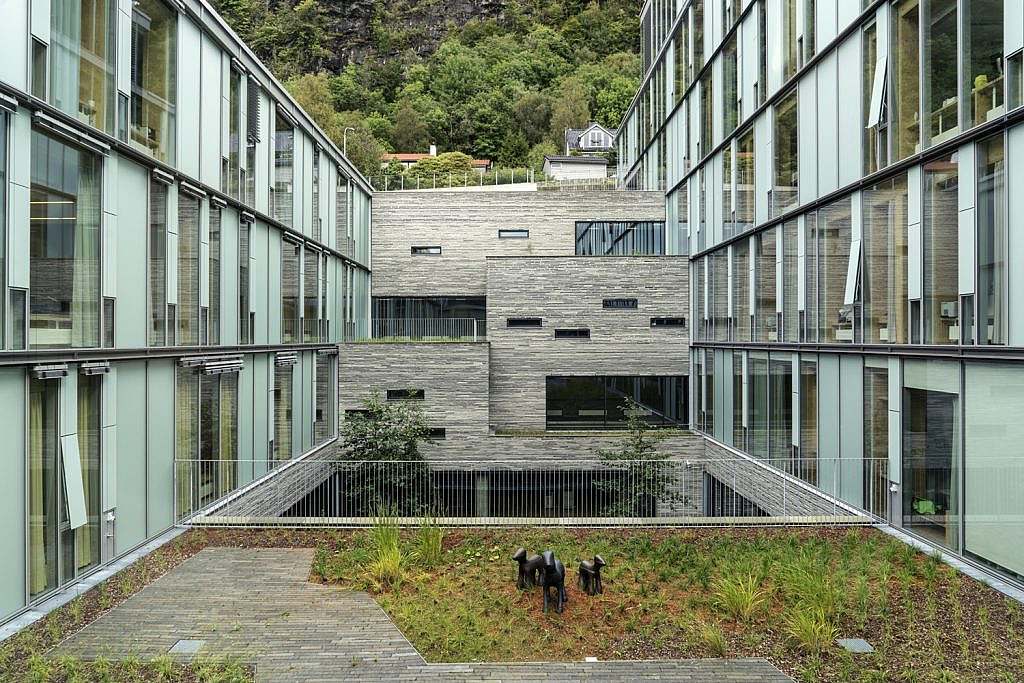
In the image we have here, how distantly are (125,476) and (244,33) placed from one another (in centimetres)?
7411

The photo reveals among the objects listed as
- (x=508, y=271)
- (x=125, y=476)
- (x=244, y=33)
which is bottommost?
(x=125, y=476)

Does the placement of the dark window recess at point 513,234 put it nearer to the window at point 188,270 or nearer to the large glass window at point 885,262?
the window at point 188,270

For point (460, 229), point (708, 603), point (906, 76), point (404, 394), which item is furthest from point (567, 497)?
point (460, 229)

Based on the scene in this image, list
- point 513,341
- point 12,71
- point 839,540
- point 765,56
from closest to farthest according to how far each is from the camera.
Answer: point 12,71 < point 839,540 < point 765,56 < point 513,341

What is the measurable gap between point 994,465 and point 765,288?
25.3ft

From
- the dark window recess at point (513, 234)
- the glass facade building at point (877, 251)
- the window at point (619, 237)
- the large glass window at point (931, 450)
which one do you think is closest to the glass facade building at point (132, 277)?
the dark window recess at point (513, 234)

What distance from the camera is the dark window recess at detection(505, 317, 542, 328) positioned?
23609 mm

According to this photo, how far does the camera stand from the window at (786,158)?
14812mm

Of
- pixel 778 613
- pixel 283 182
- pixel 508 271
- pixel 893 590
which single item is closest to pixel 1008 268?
pixel 893 590

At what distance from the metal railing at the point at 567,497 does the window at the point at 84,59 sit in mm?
5771

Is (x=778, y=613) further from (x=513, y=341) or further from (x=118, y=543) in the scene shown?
(x=513, y=341)

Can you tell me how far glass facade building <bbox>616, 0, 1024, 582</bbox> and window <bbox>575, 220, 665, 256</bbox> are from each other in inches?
254

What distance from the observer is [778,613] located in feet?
27.7

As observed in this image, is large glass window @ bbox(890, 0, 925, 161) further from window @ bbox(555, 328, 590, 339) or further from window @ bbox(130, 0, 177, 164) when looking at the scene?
window @ bbox(555, 328, 590, 339)
